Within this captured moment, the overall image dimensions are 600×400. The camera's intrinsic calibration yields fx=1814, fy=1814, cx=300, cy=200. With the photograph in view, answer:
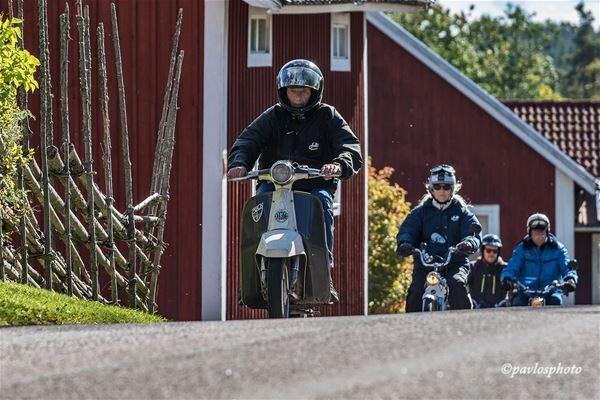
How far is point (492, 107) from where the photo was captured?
40.8 meters

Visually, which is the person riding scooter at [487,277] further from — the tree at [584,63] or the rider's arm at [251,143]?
the tree at [584,63]

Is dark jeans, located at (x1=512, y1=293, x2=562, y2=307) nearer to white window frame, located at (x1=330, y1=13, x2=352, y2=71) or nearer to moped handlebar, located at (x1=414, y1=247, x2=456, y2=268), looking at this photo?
moped handlebar, located at (x1=414, y1=247, x2=456, y2=268)

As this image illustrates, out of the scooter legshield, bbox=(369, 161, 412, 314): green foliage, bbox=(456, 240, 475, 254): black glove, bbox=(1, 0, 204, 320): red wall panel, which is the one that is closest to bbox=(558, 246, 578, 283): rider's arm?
bbox=(456, 240, 475, 254): black glove

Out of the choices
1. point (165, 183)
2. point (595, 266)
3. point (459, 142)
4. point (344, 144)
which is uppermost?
point (459, 142)

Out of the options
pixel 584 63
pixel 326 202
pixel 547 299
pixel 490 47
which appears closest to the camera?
pixel 326 202

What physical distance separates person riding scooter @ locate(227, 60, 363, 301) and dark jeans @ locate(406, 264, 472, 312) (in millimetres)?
1212

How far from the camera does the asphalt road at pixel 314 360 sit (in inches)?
279

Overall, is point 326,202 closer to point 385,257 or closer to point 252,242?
point 252,242

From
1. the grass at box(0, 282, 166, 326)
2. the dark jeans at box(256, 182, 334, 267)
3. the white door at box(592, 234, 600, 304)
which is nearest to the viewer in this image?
the grass at box(0, 282, 166, 326)

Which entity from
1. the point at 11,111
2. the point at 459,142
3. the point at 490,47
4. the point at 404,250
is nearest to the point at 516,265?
the point at 404,250

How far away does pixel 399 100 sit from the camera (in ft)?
135

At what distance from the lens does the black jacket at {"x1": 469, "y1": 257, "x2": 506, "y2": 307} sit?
70.3 ft

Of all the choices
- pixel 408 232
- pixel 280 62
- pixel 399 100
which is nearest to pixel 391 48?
pixel 399 100

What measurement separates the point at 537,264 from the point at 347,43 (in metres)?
8.61
